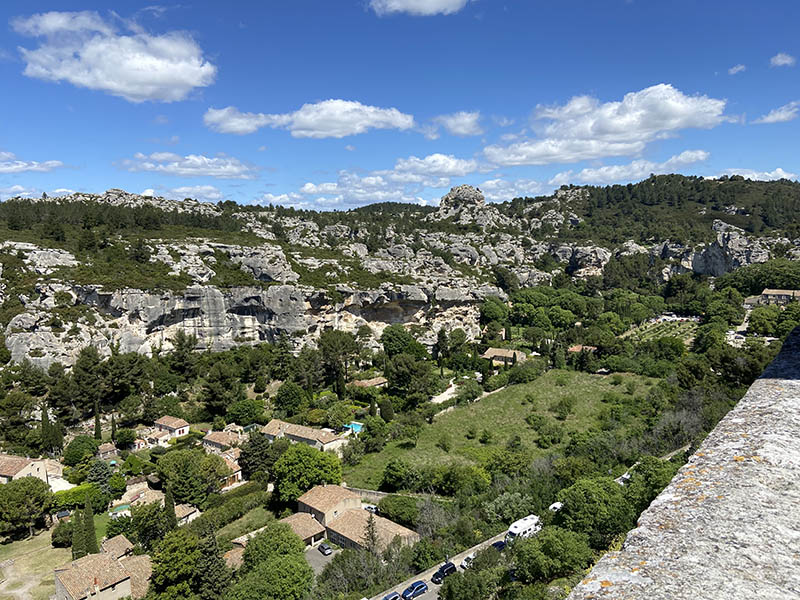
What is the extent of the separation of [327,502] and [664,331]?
50.6 metres

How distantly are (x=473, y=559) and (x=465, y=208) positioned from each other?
10663cm

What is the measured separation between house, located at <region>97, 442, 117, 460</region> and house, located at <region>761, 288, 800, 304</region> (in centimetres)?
7502

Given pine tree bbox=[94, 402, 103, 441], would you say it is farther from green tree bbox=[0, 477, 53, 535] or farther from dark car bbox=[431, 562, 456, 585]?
dark car bbox=[431, 562, 456, 585]

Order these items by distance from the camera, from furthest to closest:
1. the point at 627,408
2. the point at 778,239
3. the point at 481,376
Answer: the point at 778,239 → the point at 481,376 → the point at 627,408

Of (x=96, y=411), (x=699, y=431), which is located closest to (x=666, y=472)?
(x=699, y=431)

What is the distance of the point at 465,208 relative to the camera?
119 m

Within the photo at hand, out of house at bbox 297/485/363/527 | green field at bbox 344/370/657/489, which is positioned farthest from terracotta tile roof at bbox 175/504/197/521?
green field at bbox 344/370/657/489

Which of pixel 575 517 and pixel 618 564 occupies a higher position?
pixel 618 564

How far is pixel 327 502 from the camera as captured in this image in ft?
82.2

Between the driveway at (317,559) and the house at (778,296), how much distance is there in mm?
66361

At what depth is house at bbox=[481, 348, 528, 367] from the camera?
50906 mm

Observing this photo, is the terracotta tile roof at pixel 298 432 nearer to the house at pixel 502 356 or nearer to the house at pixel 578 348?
the house at pixel 502 356

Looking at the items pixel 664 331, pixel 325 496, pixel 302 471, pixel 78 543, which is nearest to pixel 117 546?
pixel 78 543

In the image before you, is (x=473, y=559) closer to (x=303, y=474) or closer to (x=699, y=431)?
(x=303, y=474)
